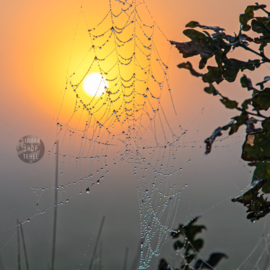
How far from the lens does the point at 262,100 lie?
1893 mm

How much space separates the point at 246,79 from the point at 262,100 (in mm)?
240

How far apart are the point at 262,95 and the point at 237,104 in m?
0.20

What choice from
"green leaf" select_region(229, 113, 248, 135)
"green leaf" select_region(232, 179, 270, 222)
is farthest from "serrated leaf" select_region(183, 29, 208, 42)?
"green leaf" select_region(232, 179, 270, 222)

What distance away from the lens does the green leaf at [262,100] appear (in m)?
1.86

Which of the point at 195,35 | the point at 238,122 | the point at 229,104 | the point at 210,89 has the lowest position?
the point at 238,122

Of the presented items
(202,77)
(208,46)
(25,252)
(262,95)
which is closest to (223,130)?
(262,95)

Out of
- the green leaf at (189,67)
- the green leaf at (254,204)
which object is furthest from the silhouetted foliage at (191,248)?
the green leaf at (189,67)

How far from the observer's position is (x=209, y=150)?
5.67 ft

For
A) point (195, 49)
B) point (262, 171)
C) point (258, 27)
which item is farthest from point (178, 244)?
point (258, 27)

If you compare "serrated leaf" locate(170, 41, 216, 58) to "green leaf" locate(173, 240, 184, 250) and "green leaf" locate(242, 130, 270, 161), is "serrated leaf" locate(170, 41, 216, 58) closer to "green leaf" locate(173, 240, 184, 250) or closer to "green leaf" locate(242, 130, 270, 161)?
"green leaf" locate(242, 130, 270, 161)

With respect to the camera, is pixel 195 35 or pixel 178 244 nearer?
pixel 195 35

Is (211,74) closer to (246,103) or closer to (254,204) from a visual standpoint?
(246,103)

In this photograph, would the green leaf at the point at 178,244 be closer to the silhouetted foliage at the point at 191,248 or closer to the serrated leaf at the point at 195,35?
the silhouetted foliage at the point at 191,248

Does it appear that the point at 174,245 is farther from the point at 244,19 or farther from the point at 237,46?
the point at 244,19
